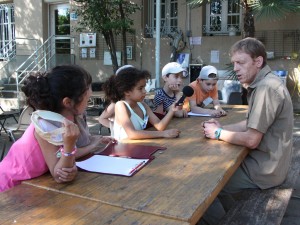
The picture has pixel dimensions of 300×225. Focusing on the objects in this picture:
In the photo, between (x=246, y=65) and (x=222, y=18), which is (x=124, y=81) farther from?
(x=222, y=18)

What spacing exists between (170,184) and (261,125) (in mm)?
885

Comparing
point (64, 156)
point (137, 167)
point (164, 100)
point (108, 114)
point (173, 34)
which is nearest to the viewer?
point (64, 156)

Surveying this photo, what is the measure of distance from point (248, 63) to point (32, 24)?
11.5 metres

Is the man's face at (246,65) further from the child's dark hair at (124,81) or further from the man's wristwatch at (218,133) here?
the child's dark hair at (124,81)

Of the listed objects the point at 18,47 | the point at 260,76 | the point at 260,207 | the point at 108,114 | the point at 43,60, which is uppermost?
the point at 18,47

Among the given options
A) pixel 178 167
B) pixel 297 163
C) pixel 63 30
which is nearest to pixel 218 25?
pixel 63 30

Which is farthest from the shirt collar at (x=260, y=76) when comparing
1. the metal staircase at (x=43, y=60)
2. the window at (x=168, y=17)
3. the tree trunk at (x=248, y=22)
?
the metal staircase at (x=43, y=60)

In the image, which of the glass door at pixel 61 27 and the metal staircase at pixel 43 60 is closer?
the metal staircase at pixel 43 60

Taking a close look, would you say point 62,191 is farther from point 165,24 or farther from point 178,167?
point 165,24

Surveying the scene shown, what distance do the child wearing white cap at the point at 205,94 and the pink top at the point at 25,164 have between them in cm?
247

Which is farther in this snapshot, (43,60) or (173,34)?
(43,60)

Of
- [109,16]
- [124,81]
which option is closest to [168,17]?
[109,16]

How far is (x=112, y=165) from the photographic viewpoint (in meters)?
2.11

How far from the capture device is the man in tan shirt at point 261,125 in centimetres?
238
